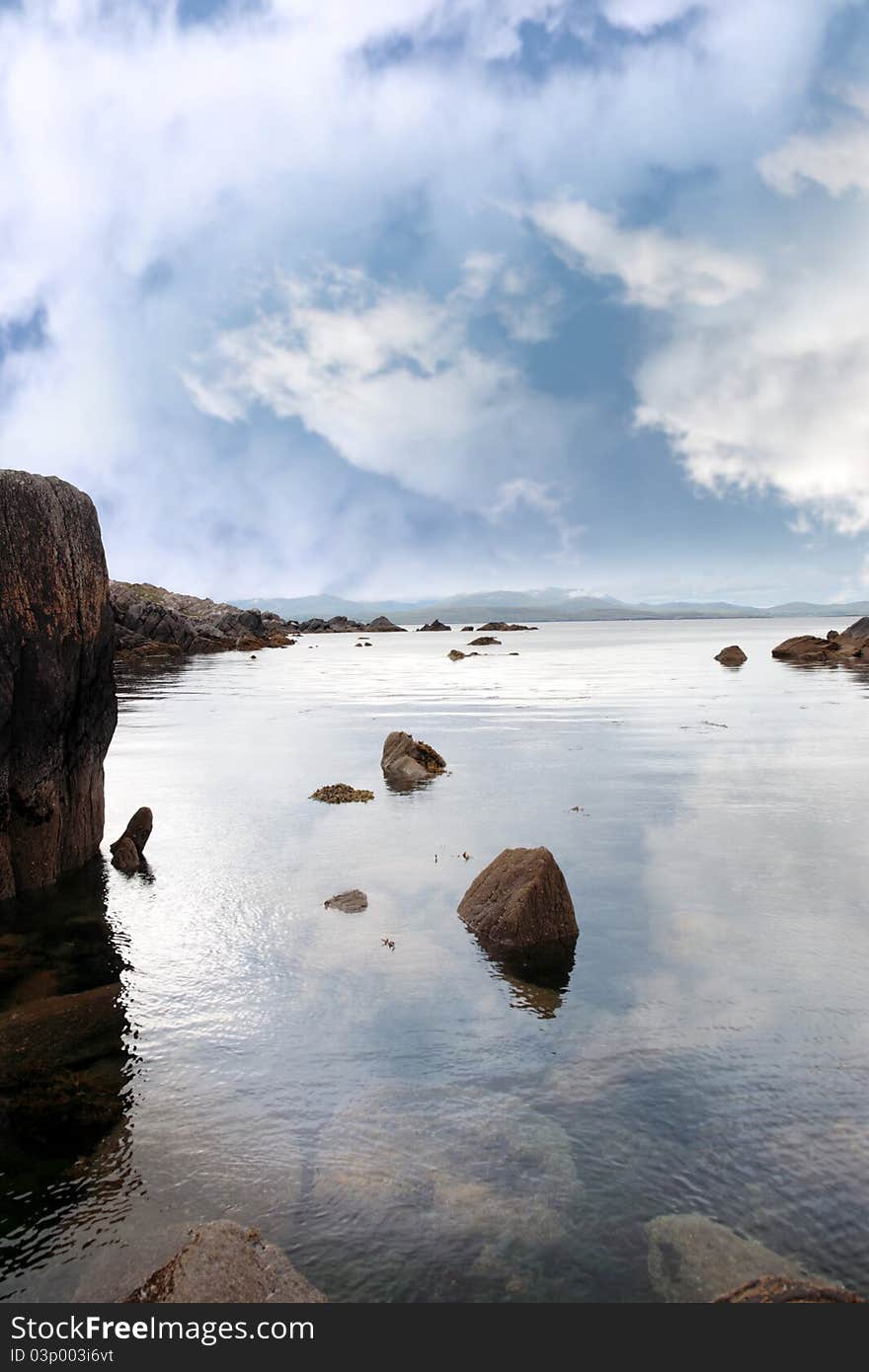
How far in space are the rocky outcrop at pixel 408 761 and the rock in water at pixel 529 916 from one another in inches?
473

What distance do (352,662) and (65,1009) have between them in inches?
3364

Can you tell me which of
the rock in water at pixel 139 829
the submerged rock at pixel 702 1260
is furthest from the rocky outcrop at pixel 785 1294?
the rock in water at pixel 139 829

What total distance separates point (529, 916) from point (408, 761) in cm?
1380

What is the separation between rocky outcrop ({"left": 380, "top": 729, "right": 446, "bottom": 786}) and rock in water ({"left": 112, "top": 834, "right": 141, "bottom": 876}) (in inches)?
373

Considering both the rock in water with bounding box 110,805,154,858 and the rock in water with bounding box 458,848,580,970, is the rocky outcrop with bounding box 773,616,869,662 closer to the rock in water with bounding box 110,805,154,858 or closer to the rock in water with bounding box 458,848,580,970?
the rock in water with bounding box 458,848,580,970

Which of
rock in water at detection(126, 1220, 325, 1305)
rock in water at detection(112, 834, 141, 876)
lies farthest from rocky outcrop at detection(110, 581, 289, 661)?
rock in water at detection(126, 1220, 325, 1305)

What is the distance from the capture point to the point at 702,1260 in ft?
21.1

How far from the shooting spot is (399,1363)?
5.65m

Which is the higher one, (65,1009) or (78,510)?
(78,510)

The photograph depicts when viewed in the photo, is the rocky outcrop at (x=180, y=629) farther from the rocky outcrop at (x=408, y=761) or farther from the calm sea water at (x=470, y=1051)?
the calm sea water at (x=470, y=1051)

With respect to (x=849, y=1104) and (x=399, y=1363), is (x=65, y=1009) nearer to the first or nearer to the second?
(x=399, y=1363)

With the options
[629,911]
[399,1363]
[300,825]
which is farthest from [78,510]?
[399,1363]

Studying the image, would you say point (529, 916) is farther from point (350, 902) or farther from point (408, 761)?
point (408, 761)

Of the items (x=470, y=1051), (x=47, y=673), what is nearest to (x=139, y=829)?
(x=47, y=673)
